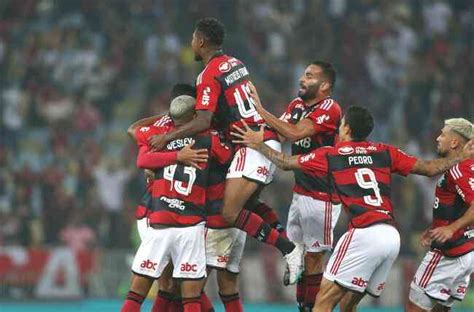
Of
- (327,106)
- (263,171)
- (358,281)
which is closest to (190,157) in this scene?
(263,171)

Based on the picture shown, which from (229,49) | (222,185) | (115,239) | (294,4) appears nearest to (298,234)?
(222,185)

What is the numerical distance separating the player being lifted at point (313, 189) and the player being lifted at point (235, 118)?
0.33 metres

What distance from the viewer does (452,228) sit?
10.8 m

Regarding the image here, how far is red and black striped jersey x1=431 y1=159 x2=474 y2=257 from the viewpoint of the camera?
442 inches

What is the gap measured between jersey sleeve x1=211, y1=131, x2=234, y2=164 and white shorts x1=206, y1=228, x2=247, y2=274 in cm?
66

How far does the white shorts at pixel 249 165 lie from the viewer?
11.3m

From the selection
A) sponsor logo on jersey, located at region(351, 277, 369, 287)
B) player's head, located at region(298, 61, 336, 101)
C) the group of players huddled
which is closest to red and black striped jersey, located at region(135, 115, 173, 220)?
the group of players huddled

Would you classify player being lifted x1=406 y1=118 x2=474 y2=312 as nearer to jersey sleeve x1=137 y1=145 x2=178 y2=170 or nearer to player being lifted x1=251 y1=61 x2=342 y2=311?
player being lifted x1=251 y1=61 x2=342 y2=311

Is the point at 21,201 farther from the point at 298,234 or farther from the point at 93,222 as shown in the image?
the point at 298,234

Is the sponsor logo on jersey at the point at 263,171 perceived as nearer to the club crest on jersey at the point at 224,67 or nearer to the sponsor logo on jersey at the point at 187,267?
the club crest on jersey at the point at 224,67

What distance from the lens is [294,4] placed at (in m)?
22.9

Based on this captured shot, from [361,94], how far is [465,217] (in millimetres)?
10806

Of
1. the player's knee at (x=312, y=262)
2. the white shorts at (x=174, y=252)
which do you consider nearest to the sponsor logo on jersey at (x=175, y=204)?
the white shorts at (x=174, y=252)

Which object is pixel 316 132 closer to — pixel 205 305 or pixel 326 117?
pixel 326 117
